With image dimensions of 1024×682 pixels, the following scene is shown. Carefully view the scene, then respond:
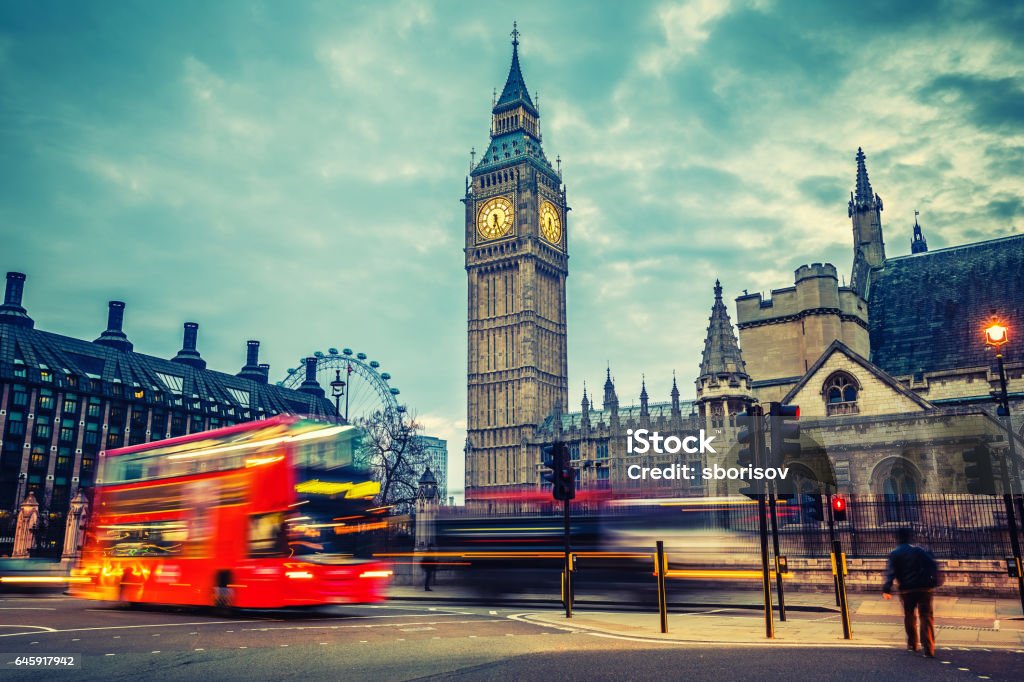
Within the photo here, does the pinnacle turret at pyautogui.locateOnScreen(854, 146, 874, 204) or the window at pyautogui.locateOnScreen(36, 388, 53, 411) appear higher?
the pinnacle turret at pyautogui.locateOnScreen(854, 146, 874, 204)

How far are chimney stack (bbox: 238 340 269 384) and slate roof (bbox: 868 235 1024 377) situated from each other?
10338cm

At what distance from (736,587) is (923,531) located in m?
6.43

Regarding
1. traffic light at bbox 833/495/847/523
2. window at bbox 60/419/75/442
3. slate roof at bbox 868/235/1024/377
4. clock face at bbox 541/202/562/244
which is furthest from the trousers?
clock face at bbox 541/202/562/244

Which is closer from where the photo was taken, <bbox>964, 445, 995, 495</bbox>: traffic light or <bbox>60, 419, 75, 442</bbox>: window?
<bbox>964, 445, 995, 495</bbox>: traffic light

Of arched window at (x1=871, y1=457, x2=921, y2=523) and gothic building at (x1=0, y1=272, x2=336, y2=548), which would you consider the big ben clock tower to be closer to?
gothic building at (x1=0, y1=272, x2=336, y2=548)

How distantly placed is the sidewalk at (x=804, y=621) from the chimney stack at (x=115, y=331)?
100222 mm

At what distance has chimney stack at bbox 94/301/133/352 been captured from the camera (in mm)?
107500

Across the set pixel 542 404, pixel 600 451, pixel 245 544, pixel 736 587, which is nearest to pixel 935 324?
pixel 736 587

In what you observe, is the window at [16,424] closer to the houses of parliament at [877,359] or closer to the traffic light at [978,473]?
the houses of parliament at [877,359]

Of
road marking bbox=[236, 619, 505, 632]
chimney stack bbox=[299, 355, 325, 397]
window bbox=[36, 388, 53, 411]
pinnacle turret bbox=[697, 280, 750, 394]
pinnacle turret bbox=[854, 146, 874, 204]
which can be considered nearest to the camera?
road marking bbox=[236, 619, 505, 632]

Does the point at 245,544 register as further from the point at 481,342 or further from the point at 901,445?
the point at 481,342

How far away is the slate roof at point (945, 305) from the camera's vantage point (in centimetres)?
4050

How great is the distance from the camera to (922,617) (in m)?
11.2

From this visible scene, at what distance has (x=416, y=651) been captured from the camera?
11922mm
